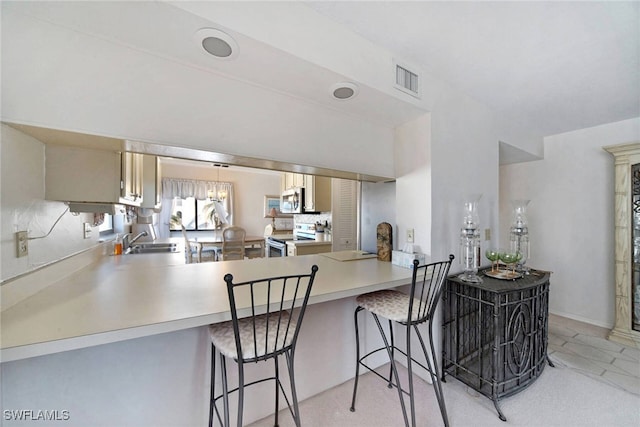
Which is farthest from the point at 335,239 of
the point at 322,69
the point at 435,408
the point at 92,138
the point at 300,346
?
the point at 92,138

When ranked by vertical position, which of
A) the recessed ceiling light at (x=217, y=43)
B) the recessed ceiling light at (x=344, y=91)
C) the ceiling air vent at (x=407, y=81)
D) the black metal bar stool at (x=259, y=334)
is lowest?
the black metal bar stool at (x=259, y=334)

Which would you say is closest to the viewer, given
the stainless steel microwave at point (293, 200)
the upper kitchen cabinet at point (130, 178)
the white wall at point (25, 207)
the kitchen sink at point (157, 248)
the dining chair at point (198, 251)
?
the white wall at point (25, 207)

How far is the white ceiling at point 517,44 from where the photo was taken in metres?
1.29

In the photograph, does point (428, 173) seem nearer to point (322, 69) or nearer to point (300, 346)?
point (322, 69)

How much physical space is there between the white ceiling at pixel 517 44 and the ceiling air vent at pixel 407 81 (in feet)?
0.31

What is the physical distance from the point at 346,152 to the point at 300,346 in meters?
1.44

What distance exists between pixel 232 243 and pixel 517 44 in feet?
13.8

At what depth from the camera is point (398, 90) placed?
5.43 ft

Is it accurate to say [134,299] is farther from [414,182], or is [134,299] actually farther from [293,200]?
[293,200]

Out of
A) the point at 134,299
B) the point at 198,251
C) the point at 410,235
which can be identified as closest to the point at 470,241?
the point at 410,235

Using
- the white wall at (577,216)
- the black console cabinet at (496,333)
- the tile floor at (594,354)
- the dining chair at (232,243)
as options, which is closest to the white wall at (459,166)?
the black console cabinet at (496,333)

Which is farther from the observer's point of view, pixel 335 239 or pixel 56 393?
pixel 335 239

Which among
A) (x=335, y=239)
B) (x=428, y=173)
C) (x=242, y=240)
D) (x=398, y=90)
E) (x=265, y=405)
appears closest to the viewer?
(x=265, y=405)

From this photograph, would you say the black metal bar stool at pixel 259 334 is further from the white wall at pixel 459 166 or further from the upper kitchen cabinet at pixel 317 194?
the upper kitchen cabinet at pixel 317 194
